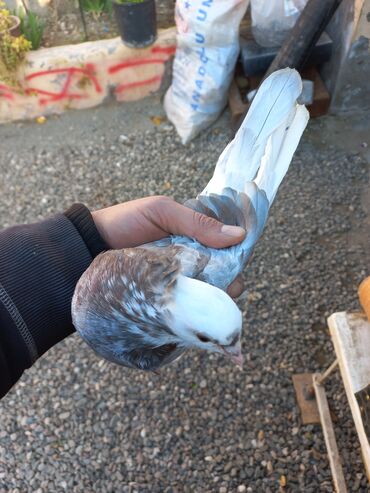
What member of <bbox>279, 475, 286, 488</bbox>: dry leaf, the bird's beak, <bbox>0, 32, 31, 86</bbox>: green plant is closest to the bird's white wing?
the bird's beak

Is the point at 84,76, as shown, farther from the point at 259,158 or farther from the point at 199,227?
the point at 199,227

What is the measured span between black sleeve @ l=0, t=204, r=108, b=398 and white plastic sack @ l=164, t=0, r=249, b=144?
5.51 feet

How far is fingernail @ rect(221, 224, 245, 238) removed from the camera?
59.1 inches

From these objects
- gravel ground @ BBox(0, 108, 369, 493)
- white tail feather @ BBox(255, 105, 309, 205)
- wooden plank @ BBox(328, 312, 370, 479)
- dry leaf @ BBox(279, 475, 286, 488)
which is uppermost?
Answer: white tail feather @ BBox(255, 105, 309, 205)

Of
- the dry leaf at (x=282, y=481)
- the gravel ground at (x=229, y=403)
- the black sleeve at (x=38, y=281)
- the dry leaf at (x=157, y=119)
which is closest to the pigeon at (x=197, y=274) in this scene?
the black sleeve at (x=38, y=281)

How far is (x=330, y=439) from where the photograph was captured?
187 centimetres

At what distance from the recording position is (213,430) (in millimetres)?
2045

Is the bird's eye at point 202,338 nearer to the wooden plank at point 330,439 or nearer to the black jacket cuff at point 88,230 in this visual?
the black jacket cuff at point 88,230

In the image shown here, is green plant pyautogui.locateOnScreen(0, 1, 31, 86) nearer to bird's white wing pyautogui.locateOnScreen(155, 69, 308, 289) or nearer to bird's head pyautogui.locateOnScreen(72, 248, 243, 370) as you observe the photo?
bird's white wing pyautogui.locateOnScreen(155, 69, 308, 289)

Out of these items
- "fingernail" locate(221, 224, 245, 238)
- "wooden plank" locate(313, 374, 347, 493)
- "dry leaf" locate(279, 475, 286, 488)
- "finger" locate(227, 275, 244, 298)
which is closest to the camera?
"fingernail" locate(221, 224, 245, 238)

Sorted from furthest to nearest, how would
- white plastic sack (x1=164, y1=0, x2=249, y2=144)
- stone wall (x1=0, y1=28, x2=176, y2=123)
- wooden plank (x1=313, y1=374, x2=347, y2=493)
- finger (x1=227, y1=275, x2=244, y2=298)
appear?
stone wall (x1=0, y1=28, x2=176, y2=123) < white plastic sack (x1=164, y1=0, x2=249, y2=144) < wooden plank (x1=313, y1=374, x2=347, y2=493) < finger (x1=227, y1=275, x2=244, y2=298)

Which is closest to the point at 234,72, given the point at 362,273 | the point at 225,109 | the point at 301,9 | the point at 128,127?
the point at 225,109

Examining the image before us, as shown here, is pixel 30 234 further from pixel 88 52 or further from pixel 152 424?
pixel 88 52

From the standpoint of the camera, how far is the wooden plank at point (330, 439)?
1784 millimetres
